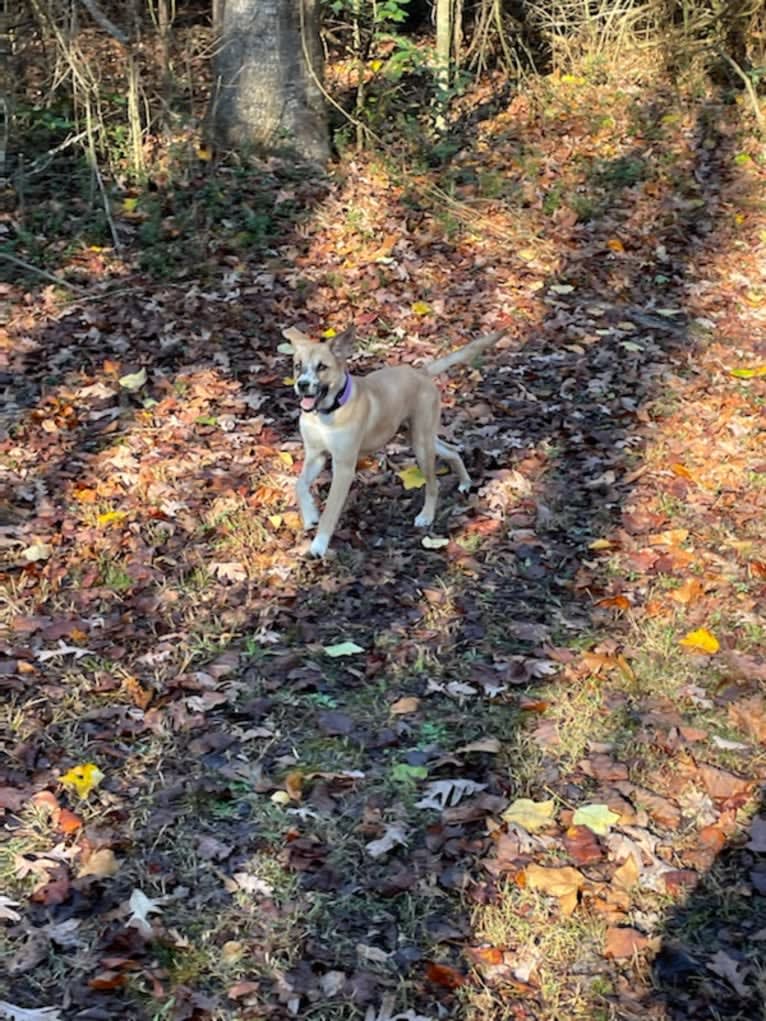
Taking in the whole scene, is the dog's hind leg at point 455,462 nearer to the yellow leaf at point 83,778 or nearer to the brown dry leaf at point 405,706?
the brown dry leaf at point 405,706

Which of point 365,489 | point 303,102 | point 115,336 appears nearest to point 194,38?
point 303,102

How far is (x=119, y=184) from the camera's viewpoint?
1027 cm

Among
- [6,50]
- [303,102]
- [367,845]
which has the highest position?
[6,50]

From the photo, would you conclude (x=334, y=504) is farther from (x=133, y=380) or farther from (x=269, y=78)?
(x=269, y=78)

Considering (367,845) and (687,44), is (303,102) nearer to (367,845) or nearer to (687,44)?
(687,44)

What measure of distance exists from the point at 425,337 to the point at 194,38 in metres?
5.83

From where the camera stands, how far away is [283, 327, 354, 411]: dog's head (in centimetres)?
578

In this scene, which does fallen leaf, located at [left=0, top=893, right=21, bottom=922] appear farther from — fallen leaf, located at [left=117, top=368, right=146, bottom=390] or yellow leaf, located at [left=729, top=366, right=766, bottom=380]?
yellow leaf, located at [left=729, top=366, right=766, bottom=380]

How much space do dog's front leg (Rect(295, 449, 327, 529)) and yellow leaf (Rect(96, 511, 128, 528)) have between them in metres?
1.00

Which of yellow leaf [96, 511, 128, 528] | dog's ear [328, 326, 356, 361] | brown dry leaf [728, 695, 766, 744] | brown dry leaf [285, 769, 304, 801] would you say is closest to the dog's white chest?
dog's ear [328, 326, 356, 361]

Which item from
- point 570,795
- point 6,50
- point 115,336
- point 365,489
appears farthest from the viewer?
point 6,50

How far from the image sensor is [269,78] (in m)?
10.5

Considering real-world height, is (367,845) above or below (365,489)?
above

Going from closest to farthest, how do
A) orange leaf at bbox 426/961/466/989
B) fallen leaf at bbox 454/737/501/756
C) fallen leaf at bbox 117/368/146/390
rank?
1. orange leaf at bbox 426/961/466/989
2. fallen leaf at bbox 454/737/501/756
3. fallen leaf at bbox 117/368/146/390
